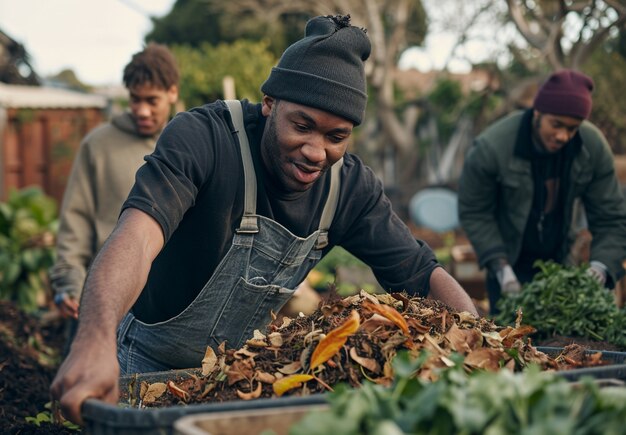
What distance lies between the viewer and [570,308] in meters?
4.28

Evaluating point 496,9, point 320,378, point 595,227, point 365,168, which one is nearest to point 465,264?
point 595,227

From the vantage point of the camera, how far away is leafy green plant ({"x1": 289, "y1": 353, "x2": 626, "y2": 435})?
1496mm

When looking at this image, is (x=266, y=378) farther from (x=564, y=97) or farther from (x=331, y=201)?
(x=564, y=97)

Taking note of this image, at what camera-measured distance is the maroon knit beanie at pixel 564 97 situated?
521cm

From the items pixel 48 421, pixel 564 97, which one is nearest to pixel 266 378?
pixel 48 421

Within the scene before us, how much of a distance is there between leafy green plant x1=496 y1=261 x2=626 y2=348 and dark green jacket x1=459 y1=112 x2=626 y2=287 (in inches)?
38.7

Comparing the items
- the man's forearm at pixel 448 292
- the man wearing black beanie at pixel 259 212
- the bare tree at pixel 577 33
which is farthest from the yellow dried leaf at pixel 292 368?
the bare tree at pixel 577 33

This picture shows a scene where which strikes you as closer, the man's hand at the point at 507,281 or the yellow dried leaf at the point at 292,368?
the yellow dried leaf at the point at 292,368

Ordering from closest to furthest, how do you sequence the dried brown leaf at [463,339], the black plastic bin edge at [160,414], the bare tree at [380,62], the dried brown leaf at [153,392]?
the black plastic bin edge at [160,414] < the dried brown leaf at [463,339] < the dried brown leaf at [153,392] < the bare tree at [380,62]

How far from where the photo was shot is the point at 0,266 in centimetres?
867

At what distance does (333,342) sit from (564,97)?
3441 millimetres

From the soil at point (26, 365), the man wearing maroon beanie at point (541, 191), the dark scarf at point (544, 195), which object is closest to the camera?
the soil at point (26, 365)

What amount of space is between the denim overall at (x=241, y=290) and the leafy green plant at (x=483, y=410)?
1.54 metres

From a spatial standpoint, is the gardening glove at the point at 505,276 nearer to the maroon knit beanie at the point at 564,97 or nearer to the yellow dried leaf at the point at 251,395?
the maroon knit beanie at the point at 564,97
